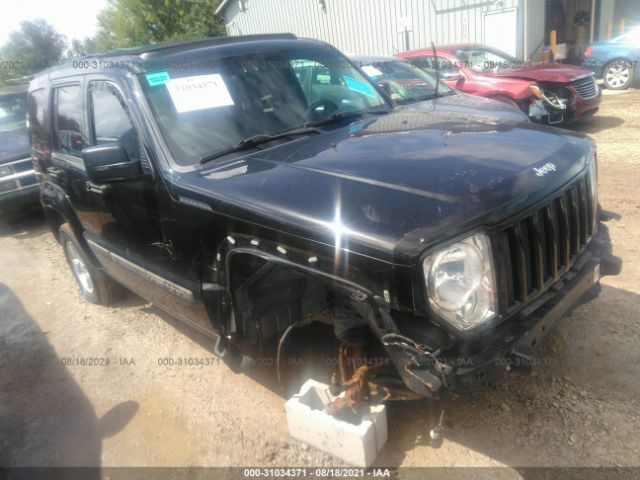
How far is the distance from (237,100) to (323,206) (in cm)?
124

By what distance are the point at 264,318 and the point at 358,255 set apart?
→ 0.99 meters

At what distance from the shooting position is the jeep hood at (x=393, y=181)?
1.83 metres

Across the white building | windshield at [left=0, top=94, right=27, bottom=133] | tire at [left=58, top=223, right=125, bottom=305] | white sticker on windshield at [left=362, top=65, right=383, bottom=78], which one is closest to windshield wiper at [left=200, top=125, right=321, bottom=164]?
tire at [left=58, top=223, right=125, bottom=305]

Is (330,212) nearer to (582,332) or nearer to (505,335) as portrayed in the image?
(505,335)

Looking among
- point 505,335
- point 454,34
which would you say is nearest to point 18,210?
point 505,335

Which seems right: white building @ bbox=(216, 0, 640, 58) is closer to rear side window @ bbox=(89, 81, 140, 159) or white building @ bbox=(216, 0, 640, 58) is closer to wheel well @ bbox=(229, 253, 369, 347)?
rear side window @ bbox=(89, 81, 140, 159)

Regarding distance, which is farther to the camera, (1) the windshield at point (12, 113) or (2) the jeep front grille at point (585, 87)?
(2) the jeep front grille at point (585, 87)

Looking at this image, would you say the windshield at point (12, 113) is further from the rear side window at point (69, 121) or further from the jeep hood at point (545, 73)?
the jeep hood at point (545, 73)

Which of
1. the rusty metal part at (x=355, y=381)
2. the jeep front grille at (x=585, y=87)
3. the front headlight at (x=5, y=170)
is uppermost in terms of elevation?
the front headlight at (x=5, y=170)

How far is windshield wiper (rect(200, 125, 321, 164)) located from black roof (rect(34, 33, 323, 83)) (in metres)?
0.74

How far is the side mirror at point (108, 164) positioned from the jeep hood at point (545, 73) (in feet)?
23.5

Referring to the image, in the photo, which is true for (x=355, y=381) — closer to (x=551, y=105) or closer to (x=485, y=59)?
(x=551, y=105)

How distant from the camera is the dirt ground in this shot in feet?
7.89

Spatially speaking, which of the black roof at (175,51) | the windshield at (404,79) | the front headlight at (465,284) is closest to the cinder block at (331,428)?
the front headlight at (465,284)
